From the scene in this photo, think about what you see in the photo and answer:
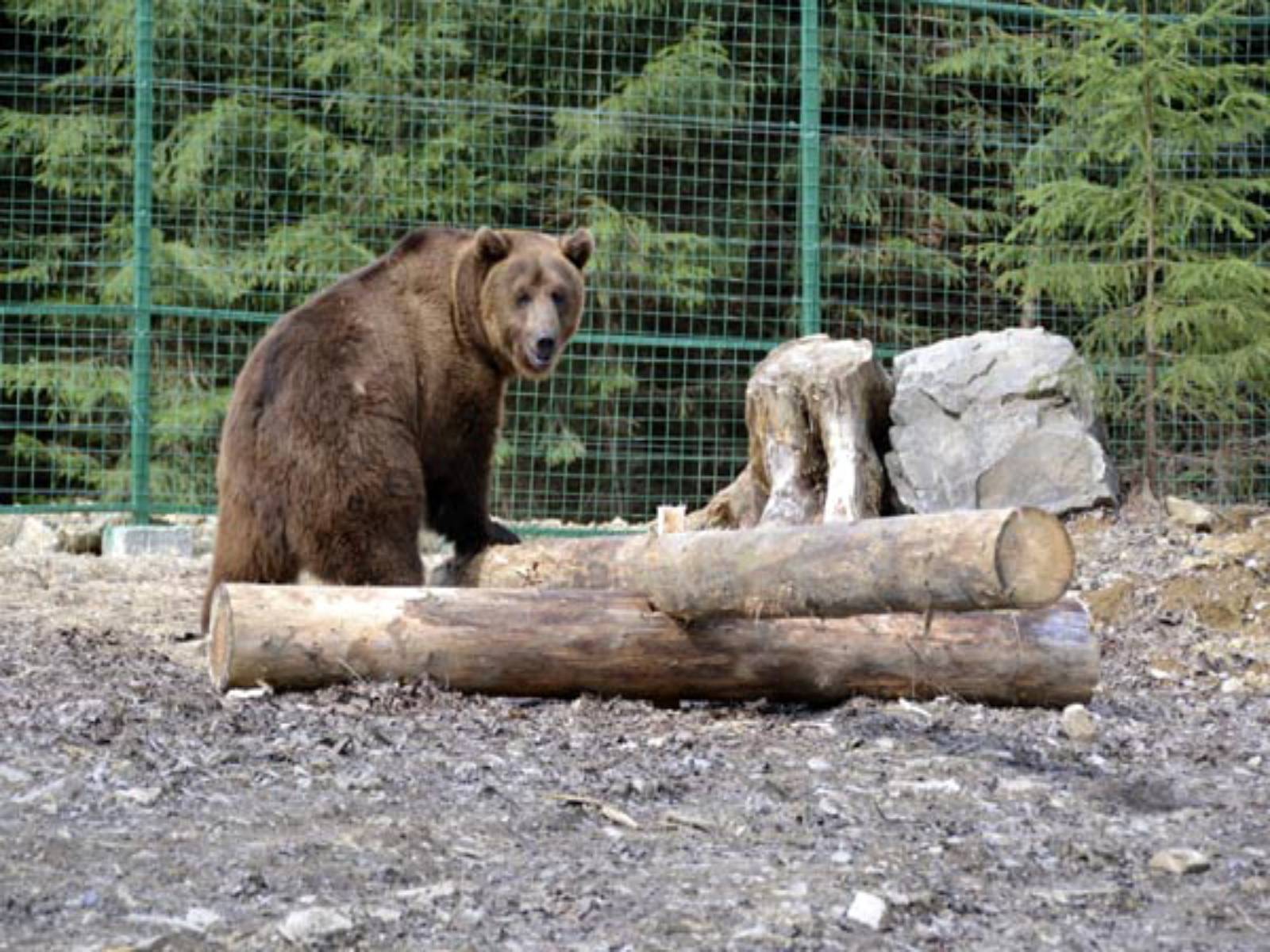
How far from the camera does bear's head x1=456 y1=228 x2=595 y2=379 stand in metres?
6.74

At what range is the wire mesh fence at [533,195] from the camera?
38.1ft

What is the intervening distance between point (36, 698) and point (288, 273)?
21.9 feet

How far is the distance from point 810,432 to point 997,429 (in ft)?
4.62

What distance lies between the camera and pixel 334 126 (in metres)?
13.3

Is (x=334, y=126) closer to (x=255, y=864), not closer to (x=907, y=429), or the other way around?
(x=907, y=429)

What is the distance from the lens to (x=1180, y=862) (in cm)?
363

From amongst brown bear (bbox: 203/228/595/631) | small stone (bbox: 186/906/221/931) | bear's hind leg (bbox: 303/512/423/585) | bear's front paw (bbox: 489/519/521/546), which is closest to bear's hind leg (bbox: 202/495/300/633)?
brown bear (bbox: 203/228/595/631)

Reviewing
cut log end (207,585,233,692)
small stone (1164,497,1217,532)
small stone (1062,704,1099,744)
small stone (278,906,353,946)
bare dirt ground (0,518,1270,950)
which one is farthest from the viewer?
small stone (1164,497,1217,532)

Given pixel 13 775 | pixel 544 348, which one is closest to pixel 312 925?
pixel 13 775

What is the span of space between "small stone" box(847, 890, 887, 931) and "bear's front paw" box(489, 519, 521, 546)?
3386mm

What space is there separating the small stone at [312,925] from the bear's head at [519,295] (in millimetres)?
3788

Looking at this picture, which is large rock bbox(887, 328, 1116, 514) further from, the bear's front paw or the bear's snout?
the bear's front paw

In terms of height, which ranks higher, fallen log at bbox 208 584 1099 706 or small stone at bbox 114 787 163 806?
fallen log at bbox 208 584 1099 706

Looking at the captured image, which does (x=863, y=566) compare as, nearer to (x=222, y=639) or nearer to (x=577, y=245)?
(x=222, y=639)
